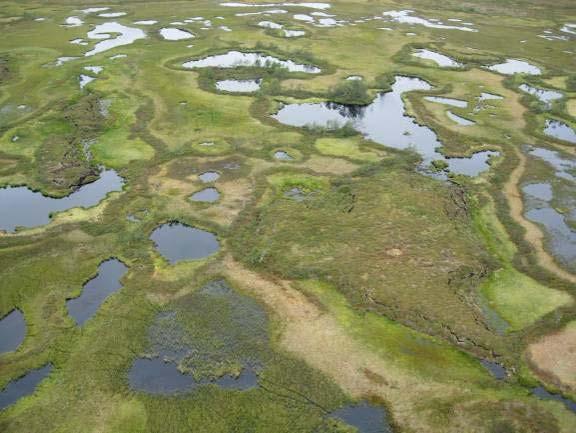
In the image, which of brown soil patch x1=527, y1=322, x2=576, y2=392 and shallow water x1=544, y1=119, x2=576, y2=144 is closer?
brown soil patch x1=527, y1=322, x2=576, y2=392

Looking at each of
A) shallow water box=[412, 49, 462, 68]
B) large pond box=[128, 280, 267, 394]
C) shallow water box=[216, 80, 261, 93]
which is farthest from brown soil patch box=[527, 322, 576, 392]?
shallow water box=[412, 49, 462, 68]

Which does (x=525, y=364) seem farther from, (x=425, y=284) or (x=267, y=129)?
(x=267, y=129)

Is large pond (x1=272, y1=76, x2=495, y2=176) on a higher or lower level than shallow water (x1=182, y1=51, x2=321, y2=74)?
higher

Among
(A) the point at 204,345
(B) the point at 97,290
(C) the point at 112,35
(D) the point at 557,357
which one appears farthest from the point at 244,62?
(D) the point at 557,357

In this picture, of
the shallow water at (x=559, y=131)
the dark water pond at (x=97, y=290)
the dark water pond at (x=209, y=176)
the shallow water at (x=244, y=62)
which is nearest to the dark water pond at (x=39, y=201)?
the dark water pond at (x=209, y=176)

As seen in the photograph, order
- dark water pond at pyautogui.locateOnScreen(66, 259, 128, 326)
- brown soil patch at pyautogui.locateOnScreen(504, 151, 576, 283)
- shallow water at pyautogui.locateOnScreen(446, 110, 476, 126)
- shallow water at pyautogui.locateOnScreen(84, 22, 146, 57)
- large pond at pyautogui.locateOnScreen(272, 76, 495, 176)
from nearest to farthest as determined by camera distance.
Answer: dark water pond at pyautogui.locateOnScreen(66, 259, 128, 326), brown soil patch at pyautogui.locateOnScreen(504, 151, 576, 283), large pond at pyautogui.locateOnScreen(272, 76, 495, 176), shallow water at pyautogui.locateOnScreen(446, 110, 476, 126), shallow water at pyautogui.locateOnScreen(84, 22, 146, 57)

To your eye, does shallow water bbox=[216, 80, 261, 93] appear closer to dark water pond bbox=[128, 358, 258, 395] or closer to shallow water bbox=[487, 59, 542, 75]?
shallow water bbox=[487, 59, 542, 75]

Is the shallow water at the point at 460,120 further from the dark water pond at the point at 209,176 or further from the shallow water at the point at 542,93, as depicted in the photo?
the dark water pond at the point at 209,176

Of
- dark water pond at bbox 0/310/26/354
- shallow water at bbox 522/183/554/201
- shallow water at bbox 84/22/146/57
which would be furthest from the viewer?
shallow water at bbox 84/22/146/57
